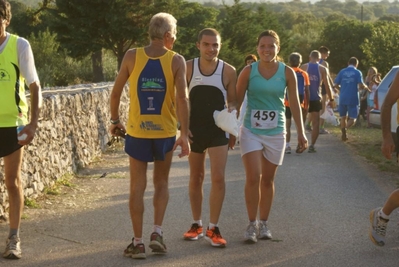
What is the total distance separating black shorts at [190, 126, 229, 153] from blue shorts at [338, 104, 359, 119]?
1158 cm

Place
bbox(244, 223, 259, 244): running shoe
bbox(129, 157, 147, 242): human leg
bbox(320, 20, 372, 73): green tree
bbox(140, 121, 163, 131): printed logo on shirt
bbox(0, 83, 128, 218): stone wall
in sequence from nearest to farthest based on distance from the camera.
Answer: bbox(140, 121, 163, 131): printed logo on shirt, bbox(129, 157, 147, 242): human leg, bbox(244, 223, 259, 244): running shoe, bbox(0, 83, 128, 218): stone wall, bbox(320, 20, 372, 73): green tree

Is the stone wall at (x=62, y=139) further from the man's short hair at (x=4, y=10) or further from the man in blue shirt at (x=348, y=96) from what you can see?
the man in blue shirt at (x=348, y=96)

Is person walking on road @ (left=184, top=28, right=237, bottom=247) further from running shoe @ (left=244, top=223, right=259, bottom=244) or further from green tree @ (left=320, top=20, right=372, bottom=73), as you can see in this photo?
green tree @ (left=320, top=20, right=372, bottom=73)

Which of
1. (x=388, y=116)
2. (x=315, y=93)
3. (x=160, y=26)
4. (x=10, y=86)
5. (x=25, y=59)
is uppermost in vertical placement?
(x=160, y=26)

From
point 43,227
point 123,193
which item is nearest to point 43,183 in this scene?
point 123,193

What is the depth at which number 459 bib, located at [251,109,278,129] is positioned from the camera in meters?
8.03

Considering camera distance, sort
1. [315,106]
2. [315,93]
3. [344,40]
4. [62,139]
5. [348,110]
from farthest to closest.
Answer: [344,40]
[348,110]
[315,93]
[315,106]
[62,139]

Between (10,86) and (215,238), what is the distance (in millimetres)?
2144

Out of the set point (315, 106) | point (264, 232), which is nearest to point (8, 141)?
point (264, 232)

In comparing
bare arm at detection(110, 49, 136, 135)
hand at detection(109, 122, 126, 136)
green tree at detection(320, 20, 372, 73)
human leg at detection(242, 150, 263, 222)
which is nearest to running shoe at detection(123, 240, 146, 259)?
hand at detection(109, 122, 126, 136)

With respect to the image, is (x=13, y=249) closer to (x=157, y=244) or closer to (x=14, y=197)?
(x=14, y=197)

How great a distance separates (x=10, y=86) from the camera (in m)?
7.07

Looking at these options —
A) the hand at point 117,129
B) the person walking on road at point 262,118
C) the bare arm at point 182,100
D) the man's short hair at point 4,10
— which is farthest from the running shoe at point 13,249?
the person walking on road at point 262,118

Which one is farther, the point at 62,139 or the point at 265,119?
the point at 62,139
